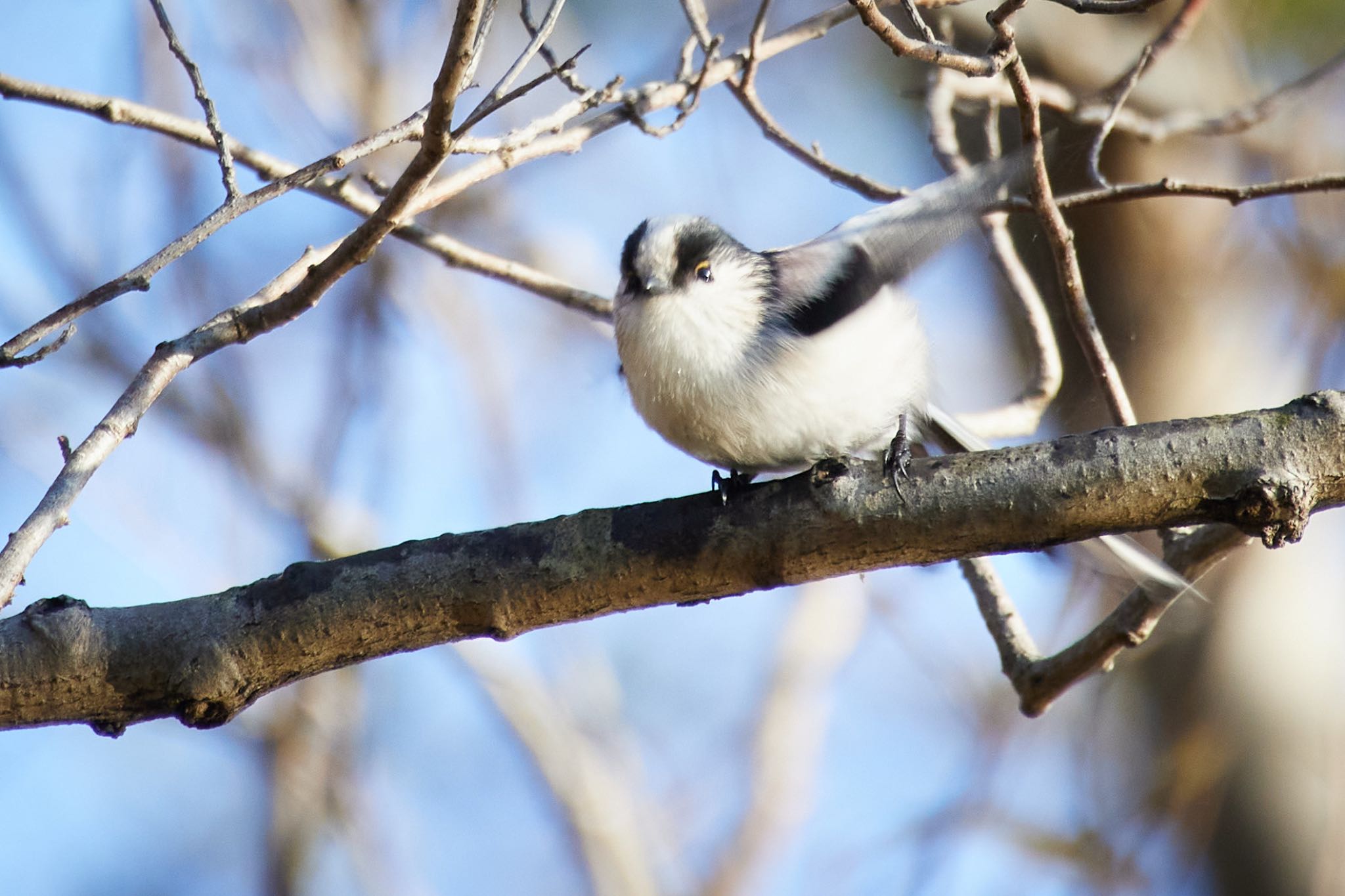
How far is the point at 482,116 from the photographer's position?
67.6 inches

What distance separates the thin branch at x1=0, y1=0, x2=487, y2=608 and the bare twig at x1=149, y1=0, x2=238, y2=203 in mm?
181

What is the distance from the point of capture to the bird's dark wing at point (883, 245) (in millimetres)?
2084

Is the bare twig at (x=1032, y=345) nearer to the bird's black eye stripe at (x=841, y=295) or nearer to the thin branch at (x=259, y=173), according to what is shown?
the bird's black eye stripe at (x=841, y=295)

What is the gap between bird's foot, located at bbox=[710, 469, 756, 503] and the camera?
6.11 ft

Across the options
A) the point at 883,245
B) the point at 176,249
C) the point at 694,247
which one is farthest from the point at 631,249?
the point at 176,249

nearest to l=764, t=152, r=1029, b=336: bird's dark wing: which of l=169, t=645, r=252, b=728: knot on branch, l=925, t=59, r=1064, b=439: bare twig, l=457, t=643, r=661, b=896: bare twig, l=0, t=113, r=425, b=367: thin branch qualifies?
l=925, t=59, r=1064, b=439: bare twig

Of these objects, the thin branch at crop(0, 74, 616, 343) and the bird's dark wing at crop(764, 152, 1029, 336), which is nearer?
the thin branch at crop(0, 74, 616, 343)

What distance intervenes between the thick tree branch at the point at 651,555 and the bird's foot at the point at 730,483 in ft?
0.09

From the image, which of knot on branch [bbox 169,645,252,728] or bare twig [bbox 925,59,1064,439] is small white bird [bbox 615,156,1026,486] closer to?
bare twig [bbox 925,59,1064,439]

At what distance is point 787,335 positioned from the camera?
6.98 feet

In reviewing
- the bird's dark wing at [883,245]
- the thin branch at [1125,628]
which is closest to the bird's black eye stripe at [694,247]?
the bird's dark wing at [883,245]

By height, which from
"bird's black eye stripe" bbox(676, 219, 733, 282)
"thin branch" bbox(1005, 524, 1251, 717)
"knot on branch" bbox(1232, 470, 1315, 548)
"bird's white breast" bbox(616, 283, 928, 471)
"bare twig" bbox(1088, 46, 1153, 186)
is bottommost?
"knot on branch" bbox(1232, 470, 1315, 548)

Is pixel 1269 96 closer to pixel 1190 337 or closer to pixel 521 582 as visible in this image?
pixel 1190 337

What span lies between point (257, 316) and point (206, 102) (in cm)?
35
